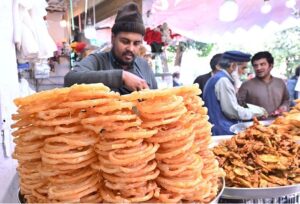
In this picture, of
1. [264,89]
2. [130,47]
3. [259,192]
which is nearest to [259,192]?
[259,192]

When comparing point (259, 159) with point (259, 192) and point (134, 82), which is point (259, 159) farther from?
point (134, 82)

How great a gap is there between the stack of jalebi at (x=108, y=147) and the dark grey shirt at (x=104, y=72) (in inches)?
28.8

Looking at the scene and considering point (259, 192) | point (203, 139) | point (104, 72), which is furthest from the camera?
point (104, 72)

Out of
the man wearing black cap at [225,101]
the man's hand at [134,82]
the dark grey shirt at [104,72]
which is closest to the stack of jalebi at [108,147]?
the man's hand at [134,82]

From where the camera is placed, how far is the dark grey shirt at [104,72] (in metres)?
1.54

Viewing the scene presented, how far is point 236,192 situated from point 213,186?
0.20 meters

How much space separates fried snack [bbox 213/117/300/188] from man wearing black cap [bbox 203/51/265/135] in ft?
5.09

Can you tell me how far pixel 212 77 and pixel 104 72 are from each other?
1844 mm

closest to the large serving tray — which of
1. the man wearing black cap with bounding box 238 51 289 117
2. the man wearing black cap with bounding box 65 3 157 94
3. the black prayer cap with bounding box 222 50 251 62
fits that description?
the man wearing black cap with bounding box 65 3 157 94

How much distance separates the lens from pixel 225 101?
302cm

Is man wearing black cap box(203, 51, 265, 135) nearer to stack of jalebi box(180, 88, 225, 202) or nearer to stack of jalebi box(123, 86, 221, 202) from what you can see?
stack of jalebi box(180, 88, 225, 202)

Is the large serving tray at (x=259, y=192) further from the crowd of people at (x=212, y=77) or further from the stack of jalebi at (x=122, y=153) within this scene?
the crowd of people at (x=212, y=77)

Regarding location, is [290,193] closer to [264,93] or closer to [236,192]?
[236,192]

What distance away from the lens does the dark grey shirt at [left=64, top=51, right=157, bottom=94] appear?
1.54 m
